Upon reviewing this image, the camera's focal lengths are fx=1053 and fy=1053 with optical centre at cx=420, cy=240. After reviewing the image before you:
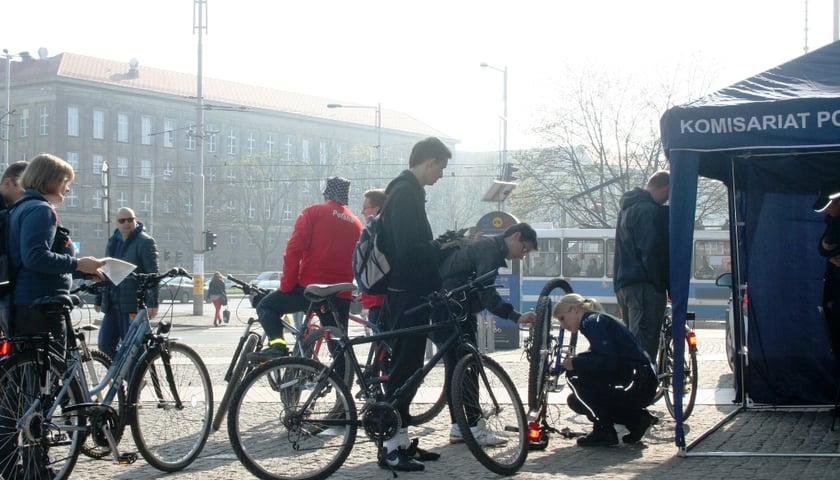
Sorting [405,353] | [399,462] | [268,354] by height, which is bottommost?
[399,462]

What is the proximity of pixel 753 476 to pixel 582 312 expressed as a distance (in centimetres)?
170

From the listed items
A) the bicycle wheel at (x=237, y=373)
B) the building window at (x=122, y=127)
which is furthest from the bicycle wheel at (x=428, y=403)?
the building window at (x=122, y=127)

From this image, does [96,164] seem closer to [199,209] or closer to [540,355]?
[199,209]

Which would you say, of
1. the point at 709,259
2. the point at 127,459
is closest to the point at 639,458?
the point at 127,459

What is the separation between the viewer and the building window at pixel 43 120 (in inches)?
3285

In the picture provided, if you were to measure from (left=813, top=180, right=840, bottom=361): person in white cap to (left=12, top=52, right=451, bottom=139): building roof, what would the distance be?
71.5 metres

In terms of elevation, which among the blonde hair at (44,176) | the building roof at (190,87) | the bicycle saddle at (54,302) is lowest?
the bicycle saddle at (54,302)

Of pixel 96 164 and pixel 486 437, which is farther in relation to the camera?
pixel 96 164

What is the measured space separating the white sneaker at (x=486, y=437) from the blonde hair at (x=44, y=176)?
2817 mm

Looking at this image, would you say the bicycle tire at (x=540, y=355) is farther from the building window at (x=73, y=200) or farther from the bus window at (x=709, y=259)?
the building window at (x=73, y=200)

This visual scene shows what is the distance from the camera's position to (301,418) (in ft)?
19.6

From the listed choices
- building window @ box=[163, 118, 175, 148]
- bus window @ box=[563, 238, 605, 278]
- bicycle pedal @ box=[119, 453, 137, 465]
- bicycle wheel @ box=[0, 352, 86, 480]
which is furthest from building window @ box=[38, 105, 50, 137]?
bicycle wheel @ box=[0, 352, 86, 480]

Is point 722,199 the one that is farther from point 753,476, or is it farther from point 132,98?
point 132,98

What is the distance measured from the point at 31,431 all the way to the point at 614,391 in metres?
3.78
